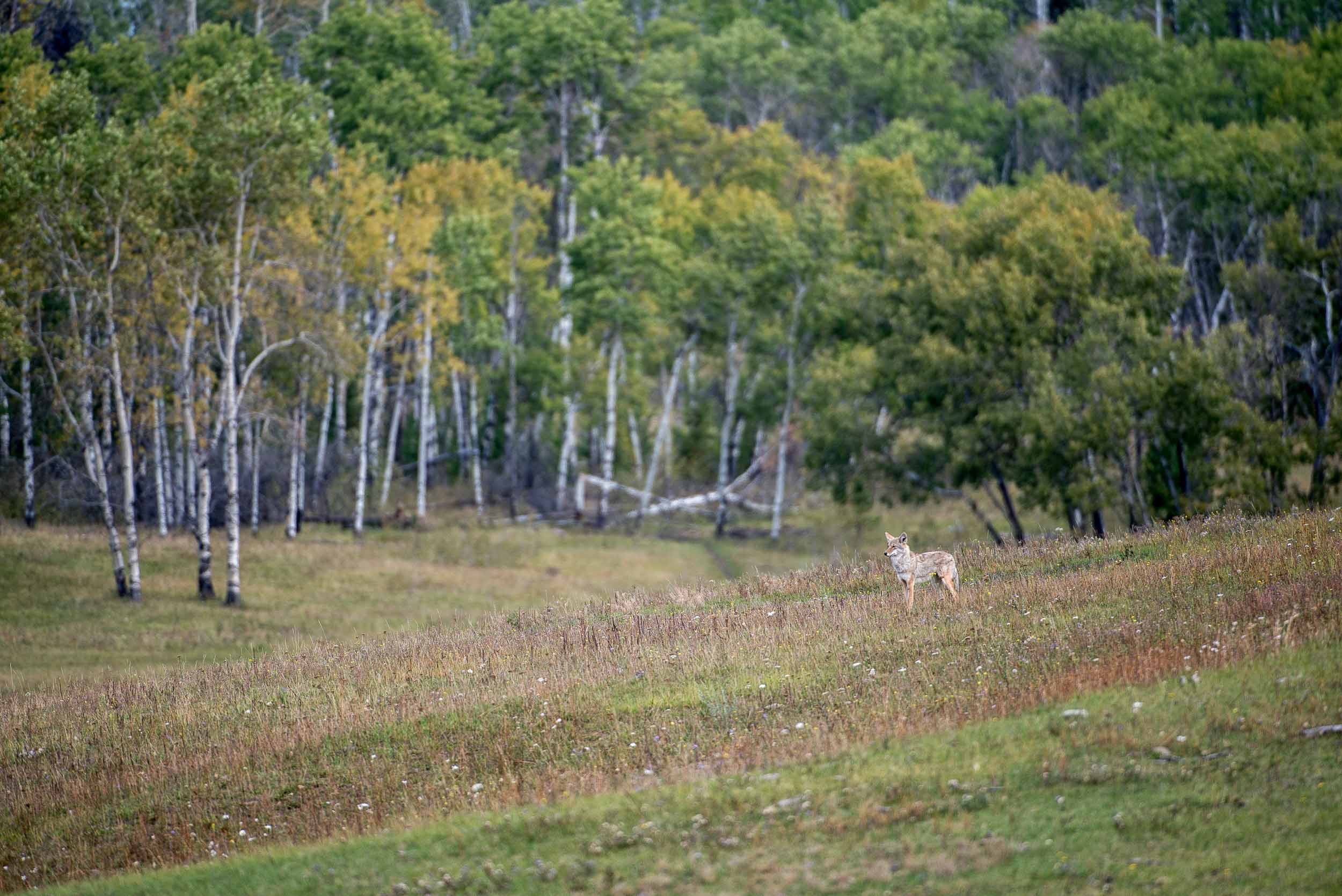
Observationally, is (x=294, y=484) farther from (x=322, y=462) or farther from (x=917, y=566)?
(x=917, y=566)

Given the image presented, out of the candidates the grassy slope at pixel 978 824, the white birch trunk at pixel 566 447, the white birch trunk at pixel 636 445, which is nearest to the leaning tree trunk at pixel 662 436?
the white birch trunk at pixel 636 445

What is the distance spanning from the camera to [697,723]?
53.2 ft

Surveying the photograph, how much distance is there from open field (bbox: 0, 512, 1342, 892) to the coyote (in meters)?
0.41

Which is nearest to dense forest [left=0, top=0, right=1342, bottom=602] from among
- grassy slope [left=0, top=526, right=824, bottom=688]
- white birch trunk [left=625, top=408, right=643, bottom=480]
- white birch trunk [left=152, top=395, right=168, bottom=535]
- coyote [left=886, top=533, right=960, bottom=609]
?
white birch trunk [left=625, top=408, right=643, bottom=480]

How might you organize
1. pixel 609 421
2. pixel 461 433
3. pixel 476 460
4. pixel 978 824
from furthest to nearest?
1. pixel 461 433
2. pixel 609 421
3. pixel 476 460
4. pixel 978 824

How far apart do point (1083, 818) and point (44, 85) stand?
162ft

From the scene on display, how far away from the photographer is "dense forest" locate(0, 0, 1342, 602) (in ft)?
136

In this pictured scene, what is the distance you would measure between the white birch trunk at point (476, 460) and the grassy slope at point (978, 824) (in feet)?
163

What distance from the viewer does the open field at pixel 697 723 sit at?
12633 millimetres

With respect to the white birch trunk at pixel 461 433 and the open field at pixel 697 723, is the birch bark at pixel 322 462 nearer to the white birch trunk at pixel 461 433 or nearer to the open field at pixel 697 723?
the white birch trunk at pixel 461 433

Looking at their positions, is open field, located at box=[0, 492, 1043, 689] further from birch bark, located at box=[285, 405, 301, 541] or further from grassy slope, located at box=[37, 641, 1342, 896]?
grassy slope, located at box=[37, 641, 1342, 896]

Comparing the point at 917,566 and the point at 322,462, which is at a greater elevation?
the point at 322,462

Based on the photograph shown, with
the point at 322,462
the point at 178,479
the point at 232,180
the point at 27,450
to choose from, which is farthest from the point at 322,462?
the point at 232,180

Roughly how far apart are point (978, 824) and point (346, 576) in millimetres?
37319
